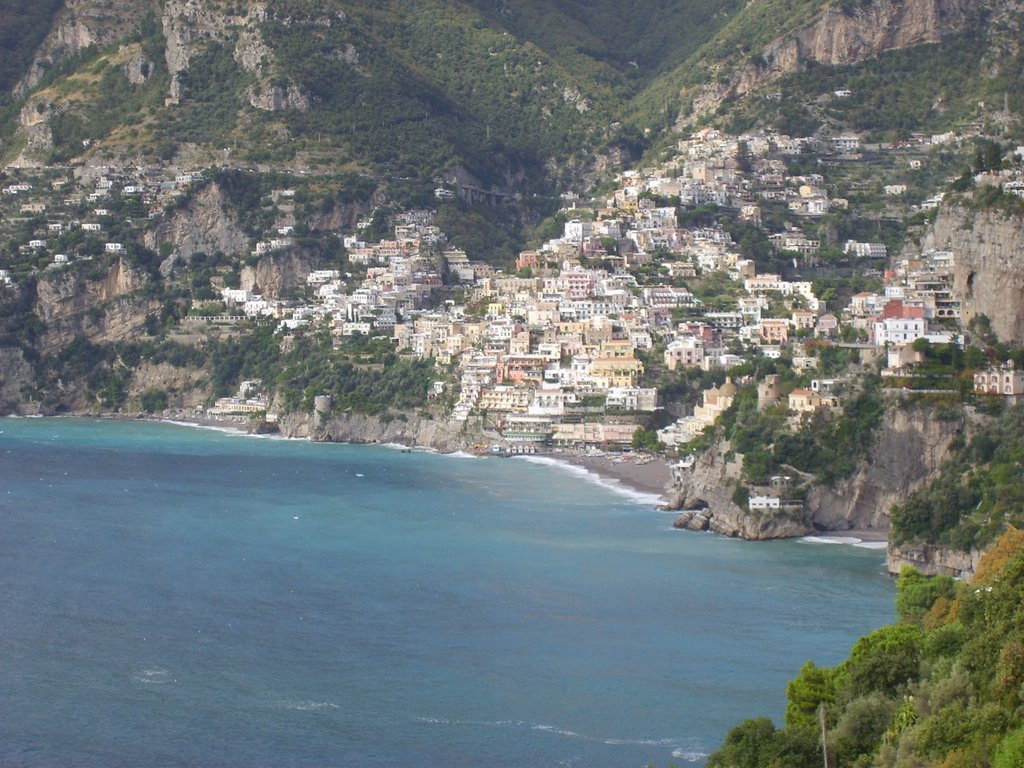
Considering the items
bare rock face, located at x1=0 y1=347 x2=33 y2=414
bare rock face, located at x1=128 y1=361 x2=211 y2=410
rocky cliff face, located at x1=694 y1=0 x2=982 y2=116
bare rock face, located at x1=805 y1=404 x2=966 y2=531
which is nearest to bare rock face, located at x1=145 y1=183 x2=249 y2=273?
bare rock face, located at x1=128 y1=361 x2=211 y2=410

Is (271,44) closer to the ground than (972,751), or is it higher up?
higher up

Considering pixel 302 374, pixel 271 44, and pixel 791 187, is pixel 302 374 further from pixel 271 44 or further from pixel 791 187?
pixel 271 44

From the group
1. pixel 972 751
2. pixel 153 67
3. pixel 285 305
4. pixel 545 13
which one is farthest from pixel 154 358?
pixel 972 751

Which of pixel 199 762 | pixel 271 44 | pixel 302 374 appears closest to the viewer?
pixel 199 762

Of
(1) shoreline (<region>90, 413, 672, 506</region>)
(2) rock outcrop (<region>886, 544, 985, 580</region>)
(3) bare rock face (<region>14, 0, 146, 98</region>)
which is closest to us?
(2) rock outcrop (<region>886, 544, 985, 580</region>)

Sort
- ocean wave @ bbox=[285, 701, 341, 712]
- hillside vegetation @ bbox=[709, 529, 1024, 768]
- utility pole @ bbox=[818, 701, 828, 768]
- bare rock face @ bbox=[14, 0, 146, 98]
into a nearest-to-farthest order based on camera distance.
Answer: hillside vegetation @ bbox=[709, 529, 1024, 768] → utility pole @ bbox=[818, 701, 828, 768] → ocean wave @ bbox=[285, 701, 341, 712] → bare rock face @ bbox=[14, 0, 146, 98]

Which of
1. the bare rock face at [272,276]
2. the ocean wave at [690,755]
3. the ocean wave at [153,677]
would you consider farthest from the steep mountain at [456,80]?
the ocean wave at [690,755]

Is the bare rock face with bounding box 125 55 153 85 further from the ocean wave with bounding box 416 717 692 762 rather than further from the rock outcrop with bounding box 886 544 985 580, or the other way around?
the ocean wave with bounding box 416 717 692 762
